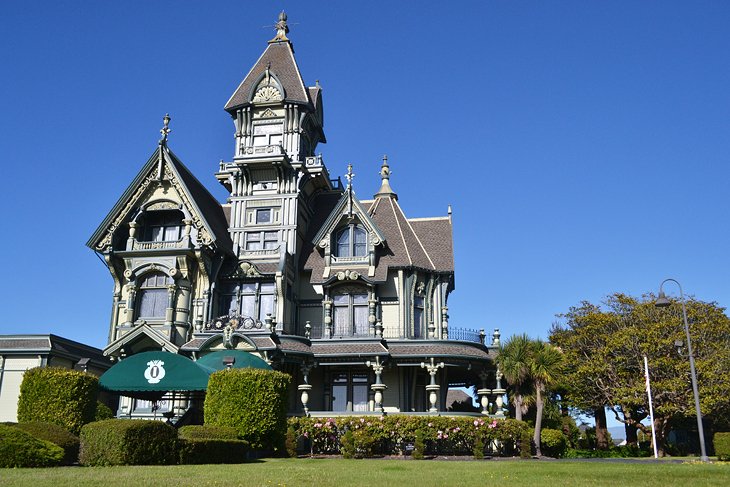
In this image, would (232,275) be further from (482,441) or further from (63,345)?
(482,441)

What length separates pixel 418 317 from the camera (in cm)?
3728

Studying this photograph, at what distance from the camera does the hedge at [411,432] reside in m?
28.2

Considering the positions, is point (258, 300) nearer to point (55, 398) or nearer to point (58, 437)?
point (55, 398)

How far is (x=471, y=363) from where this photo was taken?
34.2 metres

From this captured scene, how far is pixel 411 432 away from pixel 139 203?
1935cm

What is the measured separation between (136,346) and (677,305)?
30.9 metres

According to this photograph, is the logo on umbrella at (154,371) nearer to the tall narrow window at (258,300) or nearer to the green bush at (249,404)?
the green bush at (249,404)

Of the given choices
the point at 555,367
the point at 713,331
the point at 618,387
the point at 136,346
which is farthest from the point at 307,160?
the point at 713,331

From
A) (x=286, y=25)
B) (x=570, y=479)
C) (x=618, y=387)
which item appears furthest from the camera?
(x=286, y=25)

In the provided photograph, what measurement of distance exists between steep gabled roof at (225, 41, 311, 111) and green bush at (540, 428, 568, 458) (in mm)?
22366

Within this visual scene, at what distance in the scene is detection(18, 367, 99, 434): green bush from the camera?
2238cm

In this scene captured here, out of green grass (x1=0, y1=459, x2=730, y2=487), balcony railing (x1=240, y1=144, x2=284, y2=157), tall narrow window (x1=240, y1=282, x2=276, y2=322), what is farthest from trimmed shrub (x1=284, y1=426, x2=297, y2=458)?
balcony railing (x1=240, y1=144, x2=284, y2=157)

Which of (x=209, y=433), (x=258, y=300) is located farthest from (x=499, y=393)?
(x=209, y=433)

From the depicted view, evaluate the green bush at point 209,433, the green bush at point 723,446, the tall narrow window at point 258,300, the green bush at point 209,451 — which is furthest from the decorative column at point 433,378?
the green bush at point 209,451
